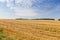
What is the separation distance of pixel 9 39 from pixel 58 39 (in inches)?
352

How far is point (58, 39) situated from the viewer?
849 inches

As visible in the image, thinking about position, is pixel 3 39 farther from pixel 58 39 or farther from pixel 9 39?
pixel 58 39

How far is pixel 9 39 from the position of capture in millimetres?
13672

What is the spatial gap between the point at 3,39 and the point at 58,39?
931 cm

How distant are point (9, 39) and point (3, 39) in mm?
414

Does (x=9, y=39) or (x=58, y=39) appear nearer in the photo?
(x=9, y=39)

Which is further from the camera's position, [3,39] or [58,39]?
[58,39]

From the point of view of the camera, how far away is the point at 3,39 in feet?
44.2

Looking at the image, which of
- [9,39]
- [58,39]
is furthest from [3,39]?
[58,39]
